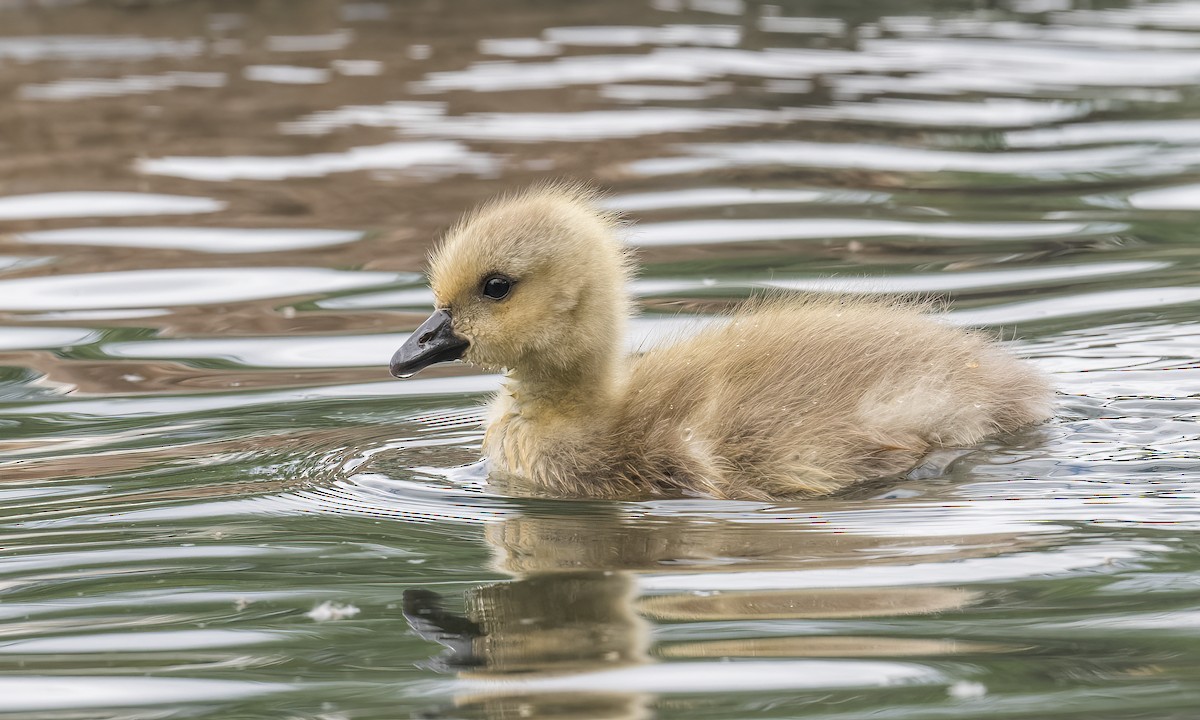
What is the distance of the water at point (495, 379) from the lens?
3.74m

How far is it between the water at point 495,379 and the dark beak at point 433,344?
34cm

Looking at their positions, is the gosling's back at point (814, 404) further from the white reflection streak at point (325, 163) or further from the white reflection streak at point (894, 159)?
the white reflection streak at point (325, 163)

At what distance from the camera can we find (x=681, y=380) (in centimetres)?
531

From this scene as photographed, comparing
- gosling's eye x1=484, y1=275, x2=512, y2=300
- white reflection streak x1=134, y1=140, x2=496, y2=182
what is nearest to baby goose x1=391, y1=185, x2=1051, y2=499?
gosling's eye x1=484, y1=275, x2=512, y2=300

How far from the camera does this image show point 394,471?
17.6ft

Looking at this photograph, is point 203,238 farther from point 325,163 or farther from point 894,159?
point 894,159

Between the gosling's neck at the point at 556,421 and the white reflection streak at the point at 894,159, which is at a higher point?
the white reflection streak at the point at 894,159

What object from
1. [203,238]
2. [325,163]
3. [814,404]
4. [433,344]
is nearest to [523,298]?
[433,344]

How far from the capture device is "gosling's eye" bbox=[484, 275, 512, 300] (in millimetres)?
5359

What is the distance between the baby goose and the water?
147 mm

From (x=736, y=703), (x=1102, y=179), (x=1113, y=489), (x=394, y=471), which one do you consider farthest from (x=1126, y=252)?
(x=736, y=703)

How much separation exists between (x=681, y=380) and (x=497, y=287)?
1.95 ft


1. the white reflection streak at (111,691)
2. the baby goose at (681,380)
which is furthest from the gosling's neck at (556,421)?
the white reflection streak at (111,691)

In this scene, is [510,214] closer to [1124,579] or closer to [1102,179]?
[1124,579]
